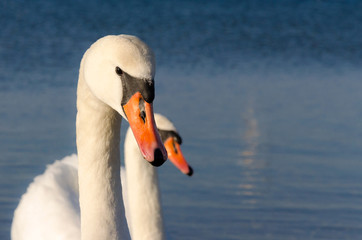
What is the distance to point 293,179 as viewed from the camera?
927 cm

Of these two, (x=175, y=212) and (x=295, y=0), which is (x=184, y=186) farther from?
(x=295, y=0)

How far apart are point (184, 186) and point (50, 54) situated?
8.14 meters

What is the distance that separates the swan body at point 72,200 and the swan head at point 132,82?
269 cm

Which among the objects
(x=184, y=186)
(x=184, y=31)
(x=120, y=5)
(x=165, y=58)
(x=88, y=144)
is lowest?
(x=88, y=144)

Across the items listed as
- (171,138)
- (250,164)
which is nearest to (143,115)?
(171,138)

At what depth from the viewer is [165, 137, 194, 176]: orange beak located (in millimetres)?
7297

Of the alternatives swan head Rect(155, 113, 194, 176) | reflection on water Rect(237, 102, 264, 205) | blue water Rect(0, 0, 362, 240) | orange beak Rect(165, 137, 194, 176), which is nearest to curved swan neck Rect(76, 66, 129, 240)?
swan head Rect(155, 113, 194, 176)

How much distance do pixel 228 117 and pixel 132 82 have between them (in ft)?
26.3

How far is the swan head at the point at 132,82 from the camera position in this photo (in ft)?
12.4

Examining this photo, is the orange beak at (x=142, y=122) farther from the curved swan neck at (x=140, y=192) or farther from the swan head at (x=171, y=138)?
the swan head at (x=171, y=138)

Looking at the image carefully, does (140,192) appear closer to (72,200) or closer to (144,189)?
(144,189)

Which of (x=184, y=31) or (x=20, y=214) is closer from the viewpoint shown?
(x=20, y=214)

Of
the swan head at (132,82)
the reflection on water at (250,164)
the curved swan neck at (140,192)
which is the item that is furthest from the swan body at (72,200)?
the swan head at (132,82)

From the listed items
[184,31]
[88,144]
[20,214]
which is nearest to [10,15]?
[184,31]
